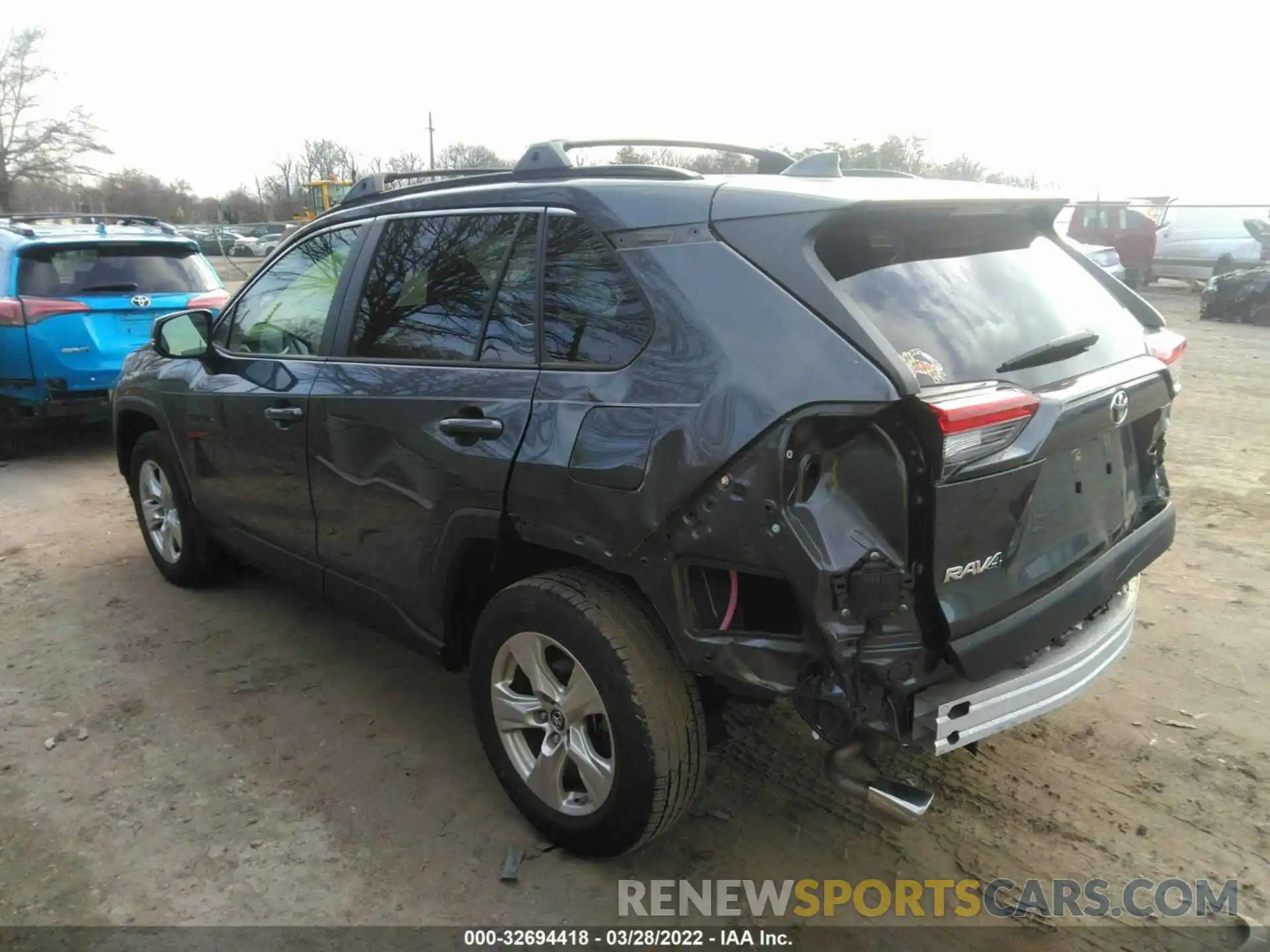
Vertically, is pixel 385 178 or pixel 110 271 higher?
pixel 385 178

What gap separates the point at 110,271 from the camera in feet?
24.7

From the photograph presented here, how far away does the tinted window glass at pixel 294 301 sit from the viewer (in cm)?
358

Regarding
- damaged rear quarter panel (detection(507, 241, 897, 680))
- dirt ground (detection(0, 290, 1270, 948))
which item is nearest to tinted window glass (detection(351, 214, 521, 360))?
damaged rear quarter panel (detection(507, 241, 897, 680))

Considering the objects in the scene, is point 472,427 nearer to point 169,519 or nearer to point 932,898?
point 932,898

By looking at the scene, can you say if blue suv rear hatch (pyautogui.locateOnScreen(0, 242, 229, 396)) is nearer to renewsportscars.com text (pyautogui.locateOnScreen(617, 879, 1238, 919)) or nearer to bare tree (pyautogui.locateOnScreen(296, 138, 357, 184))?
renewsportscars.com text (pyautogui.locateOnScreen(617, 879, 1238, 919))

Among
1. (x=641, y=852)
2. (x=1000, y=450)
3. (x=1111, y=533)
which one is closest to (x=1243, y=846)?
(x=1111, y=533)

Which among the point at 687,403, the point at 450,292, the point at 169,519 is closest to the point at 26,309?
the point at 169,519

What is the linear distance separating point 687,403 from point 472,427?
0.80 metres

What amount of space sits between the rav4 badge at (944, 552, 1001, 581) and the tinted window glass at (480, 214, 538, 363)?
1332 millimetres

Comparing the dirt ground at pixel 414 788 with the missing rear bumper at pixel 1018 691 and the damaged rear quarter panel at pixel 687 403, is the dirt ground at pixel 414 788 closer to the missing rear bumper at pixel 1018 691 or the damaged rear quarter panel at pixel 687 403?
the missing rear bumper at pixel 1018 691

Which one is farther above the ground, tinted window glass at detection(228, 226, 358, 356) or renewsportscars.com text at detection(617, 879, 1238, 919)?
tinted window glass at detection(228, 226, 358, 356)

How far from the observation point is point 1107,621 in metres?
2.69

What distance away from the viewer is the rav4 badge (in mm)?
2168

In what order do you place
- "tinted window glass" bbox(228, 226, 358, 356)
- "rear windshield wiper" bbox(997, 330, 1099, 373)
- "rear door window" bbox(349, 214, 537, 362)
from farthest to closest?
1. "tinted window glass" bbox(228, 226, 358, 356)
2. "rear door window" bbox(349, 214, 537, 362)
3. "rear windshield wiper" bbox(997, 330, 1099, 373)
